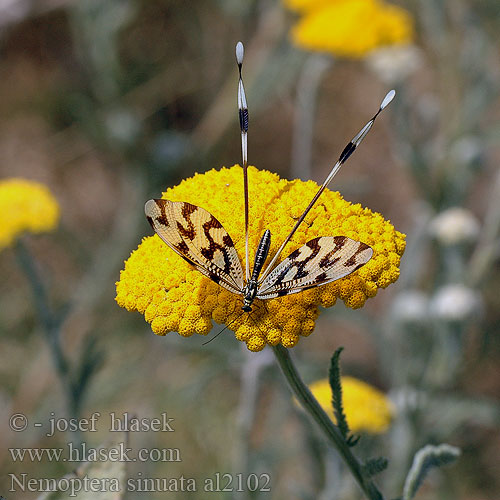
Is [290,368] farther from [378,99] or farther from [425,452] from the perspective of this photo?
[378,99]

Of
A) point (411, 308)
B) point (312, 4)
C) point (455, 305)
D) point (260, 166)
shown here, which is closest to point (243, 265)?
point (455, 305)

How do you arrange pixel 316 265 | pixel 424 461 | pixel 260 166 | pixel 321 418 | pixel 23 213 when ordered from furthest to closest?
1. pixel 260 166
2. pixel 23 213
3. pixel 424 461
4. pixel 321 418
5. pixel 316 265

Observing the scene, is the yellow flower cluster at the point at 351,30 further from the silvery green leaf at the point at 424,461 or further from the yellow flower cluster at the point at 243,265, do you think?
the silvery green leaf at the point at 424,461

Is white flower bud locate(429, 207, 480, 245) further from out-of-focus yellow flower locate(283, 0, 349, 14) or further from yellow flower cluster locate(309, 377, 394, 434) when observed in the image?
out-of-focus yellow flower locate(283, 0, 349, 14)

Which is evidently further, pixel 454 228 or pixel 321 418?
pixel 454 228

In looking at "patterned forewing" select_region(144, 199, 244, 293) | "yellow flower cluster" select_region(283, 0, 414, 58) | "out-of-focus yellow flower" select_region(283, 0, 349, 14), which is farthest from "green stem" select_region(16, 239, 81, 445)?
"out-of-focus yellow flower" select_region(283, 0, 349, 14)

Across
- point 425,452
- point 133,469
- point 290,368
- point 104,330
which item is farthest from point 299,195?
point 104,330

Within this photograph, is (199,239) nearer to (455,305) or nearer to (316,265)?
(316,265)

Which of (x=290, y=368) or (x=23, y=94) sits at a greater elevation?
(x=23, y=94)
